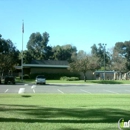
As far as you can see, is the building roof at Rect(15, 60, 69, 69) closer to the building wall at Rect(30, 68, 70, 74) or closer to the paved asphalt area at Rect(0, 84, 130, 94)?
the building wall at Rect(30, 68, 70, 74)

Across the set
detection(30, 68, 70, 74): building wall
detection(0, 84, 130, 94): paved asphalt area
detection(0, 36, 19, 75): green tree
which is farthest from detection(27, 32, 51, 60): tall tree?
detection(0, 84, 130, 94): paved asphalt area

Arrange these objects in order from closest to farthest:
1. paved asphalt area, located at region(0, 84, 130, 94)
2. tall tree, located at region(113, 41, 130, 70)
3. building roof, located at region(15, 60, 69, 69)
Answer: paved asphalt area, located at region(0, 84, 130, 94) → building roof, located at region(15, 60, 69, 69) → tall tree, located at region(113, 41, 130, 70)

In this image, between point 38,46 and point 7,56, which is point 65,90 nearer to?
point 7,56

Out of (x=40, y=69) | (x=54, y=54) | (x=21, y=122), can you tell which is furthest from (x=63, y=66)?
(x=21, y=122)

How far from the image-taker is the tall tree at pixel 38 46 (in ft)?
316

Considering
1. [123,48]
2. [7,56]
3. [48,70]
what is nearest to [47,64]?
[48,70]

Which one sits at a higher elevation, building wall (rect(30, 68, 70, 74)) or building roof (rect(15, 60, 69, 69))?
building roof (rect(15, 60, 69, 69))

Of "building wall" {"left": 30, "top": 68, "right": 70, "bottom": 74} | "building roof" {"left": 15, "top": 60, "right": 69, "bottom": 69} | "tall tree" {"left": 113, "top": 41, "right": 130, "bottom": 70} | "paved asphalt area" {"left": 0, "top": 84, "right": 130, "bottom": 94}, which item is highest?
"tall tree" {"left": 113, "top": 41, "right": 130, "bottom": 70}

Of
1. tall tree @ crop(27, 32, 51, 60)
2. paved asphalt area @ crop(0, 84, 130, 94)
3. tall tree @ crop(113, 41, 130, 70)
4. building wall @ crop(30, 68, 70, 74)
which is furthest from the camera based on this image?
tall tree @ crop(27, 32, 51, 60)

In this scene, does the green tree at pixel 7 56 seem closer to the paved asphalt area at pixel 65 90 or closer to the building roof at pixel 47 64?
the building roof at pixel 47 64

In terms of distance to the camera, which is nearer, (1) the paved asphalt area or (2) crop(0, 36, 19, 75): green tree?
(1) the paved asphalt area

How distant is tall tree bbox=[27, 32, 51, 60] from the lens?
9625cm

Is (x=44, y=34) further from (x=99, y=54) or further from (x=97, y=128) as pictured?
(x=97, y=128)

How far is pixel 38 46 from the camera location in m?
101
